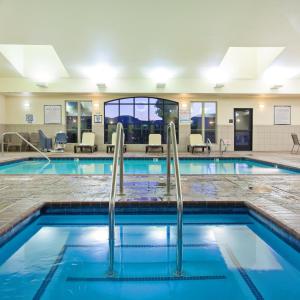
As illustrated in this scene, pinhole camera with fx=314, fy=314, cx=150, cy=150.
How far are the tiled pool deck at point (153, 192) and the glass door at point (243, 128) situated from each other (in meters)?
7.44

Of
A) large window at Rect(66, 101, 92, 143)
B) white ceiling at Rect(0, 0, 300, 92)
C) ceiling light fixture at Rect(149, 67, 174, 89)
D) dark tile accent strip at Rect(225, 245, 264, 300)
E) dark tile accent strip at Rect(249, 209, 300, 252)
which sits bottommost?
dark tile accent strip at Rect(225, 245, 264, 300)

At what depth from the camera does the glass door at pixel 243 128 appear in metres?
13.3

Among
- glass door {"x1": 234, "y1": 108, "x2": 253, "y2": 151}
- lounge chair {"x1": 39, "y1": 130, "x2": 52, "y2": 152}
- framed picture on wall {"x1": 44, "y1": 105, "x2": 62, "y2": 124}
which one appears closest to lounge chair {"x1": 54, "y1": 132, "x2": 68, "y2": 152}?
lounge chair {"x1": 39, "y1": 130, "x2": 52, "y2": 152}

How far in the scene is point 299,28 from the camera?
8133 mm

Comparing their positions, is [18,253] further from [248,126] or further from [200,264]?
[248,126]

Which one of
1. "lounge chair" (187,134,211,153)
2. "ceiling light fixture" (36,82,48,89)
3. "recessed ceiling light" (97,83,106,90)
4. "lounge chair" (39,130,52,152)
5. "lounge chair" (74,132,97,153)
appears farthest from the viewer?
"lounge chair" (74,132,97,153)

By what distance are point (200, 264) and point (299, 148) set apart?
12.1 metres

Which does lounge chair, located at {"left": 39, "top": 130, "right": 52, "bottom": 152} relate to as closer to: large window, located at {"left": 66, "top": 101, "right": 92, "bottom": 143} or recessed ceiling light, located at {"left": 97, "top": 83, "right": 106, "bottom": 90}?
large window, located at {"left": 66, "top": 101, "right": 92, "bottom": 143}

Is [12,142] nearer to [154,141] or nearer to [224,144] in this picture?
[154,141]

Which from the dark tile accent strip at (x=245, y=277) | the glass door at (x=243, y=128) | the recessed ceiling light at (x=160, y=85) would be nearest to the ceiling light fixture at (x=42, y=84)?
the recessed ceiling light at (x=160, y=85)

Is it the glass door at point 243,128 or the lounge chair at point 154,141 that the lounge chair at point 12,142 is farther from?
the glass door at point 243,128

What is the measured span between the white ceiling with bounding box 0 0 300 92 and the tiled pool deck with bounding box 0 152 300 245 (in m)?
4.19

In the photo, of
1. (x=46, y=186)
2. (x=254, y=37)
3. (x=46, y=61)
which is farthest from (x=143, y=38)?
(x=46, y=186)

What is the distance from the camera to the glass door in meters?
13.3
